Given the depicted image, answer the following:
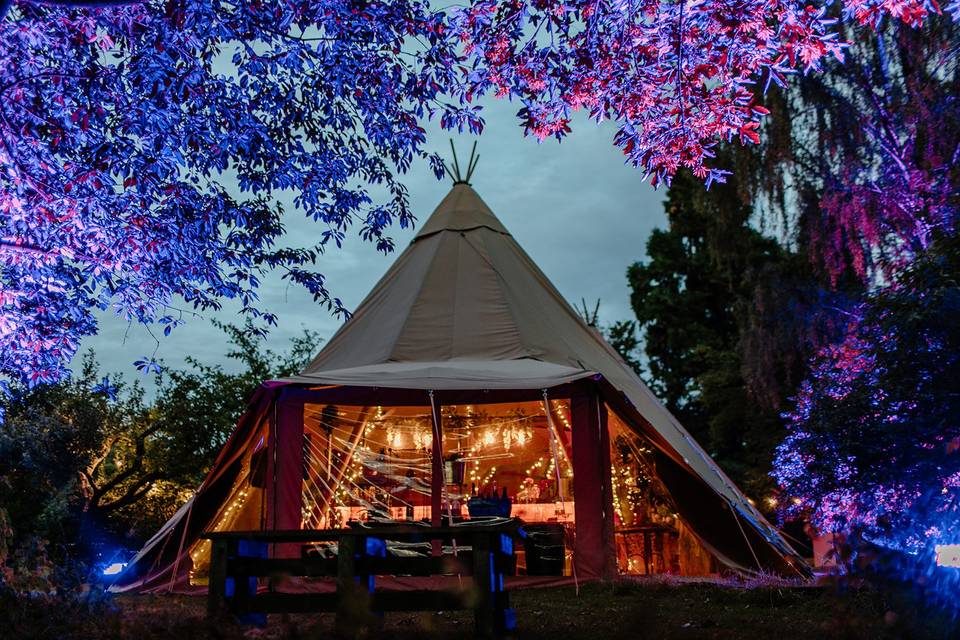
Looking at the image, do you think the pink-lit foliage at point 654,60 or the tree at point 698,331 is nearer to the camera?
the pink-lit foliage at point 654,60

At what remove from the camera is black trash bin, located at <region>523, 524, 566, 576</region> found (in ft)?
24.7

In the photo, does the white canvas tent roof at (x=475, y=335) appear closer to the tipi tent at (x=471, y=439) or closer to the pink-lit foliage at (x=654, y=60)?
the tipi tent at (x=471, y=439)

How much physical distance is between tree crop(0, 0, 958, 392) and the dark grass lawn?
233 cm

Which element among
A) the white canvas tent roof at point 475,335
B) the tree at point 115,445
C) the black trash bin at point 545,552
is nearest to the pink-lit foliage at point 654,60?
the white canvas tent roof at point 475,335

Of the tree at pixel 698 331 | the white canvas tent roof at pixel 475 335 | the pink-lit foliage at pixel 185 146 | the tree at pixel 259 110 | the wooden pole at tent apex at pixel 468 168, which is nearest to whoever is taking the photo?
the tree at pixel 259 110

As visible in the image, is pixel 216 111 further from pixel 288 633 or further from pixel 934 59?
pixel 934 59

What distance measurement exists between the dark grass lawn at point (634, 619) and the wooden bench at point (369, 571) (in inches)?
5.5

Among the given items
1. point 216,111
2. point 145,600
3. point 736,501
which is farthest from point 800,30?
point 145,600

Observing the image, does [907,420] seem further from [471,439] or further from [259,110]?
[471,439]

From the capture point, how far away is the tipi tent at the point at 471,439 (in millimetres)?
7266

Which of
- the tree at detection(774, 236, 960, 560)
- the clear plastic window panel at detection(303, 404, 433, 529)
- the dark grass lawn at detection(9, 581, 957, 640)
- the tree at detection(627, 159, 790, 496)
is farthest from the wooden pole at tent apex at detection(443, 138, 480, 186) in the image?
the tree at detection(627, 159, 790, 496)

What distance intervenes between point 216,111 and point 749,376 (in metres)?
9.66

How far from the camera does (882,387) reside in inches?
222

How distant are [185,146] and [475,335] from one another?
3.52 meters
